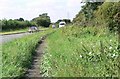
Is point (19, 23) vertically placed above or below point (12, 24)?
below

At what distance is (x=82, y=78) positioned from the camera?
813cm

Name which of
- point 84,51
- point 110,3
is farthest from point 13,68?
point 110,3

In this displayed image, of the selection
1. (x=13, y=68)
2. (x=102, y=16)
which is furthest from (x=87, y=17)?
(x=13, y=68)

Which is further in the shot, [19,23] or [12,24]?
[19,23]

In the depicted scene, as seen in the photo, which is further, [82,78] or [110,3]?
[110,3]

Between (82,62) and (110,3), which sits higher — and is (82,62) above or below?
below

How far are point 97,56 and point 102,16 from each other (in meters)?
11.3

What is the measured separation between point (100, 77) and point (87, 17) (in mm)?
27068

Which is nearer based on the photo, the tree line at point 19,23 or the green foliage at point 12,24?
the green foliage at point 12,24

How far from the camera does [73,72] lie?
8.75 meters

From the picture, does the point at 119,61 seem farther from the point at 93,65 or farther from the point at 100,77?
the point at 93,65

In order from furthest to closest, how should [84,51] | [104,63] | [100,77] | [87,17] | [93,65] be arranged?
[87,17], [84,51], [93,65], [104,63], [100,77]

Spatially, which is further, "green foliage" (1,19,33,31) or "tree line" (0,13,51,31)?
"tree line" (0,13,51,31)

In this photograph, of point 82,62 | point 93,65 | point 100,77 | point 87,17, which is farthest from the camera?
point 87,17
